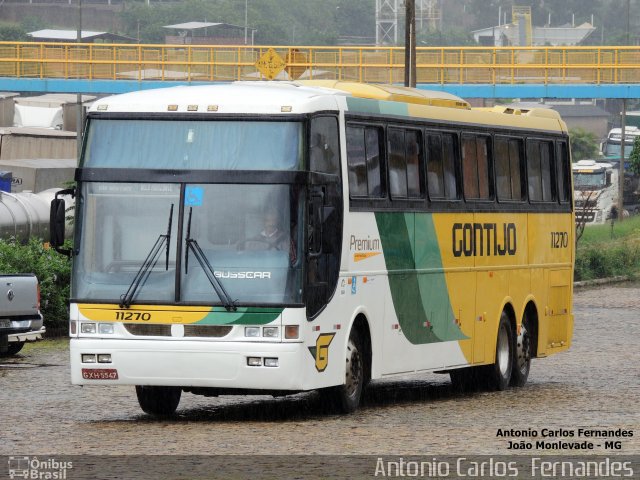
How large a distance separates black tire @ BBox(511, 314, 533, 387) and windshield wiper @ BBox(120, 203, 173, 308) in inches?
286

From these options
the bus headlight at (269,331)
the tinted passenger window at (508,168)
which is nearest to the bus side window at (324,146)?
the bus headlight at (269,331)

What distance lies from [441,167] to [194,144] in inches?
163

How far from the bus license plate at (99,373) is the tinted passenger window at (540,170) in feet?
26.9

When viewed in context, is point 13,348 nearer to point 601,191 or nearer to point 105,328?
point 105,328

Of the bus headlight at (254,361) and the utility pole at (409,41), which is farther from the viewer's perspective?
the utility pole at (409,41)

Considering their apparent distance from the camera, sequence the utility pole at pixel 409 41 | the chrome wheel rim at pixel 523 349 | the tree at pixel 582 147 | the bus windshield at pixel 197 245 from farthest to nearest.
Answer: the tree at pixel 582 147 < the utility pole at pixel 409 41 < the chrome wheel rim at pixel 523 349 < the bus windshield at pixel 197 245

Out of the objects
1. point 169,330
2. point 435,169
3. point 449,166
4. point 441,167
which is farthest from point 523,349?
point 169,330

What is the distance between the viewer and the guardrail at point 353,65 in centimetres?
5712

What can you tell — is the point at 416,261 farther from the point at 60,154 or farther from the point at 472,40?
the point at 472,40

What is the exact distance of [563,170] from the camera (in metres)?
23.1

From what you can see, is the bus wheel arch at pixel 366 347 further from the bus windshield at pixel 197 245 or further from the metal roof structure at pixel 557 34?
the metal roof structure at pixel 557 34

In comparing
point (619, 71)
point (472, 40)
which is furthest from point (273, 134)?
point (472, 40)

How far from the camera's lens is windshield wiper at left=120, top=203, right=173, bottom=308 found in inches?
605

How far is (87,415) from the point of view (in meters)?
16.4
